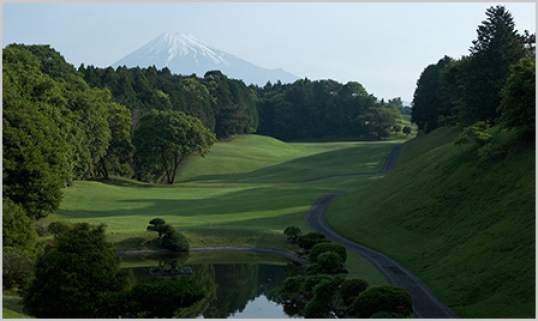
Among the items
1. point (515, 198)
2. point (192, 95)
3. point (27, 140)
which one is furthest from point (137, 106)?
point (515, 198)

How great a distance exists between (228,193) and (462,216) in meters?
41.0

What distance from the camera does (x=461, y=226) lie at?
117ft

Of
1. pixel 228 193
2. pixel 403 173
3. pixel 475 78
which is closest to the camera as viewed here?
pixel 403 173

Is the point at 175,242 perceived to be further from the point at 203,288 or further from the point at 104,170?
the point at 104,170

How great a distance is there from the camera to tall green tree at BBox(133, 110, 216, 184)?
86.8 meters

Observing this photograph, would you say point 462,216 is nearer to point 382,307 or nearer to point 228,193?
point 382,307

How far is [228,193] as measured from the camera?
7481cm

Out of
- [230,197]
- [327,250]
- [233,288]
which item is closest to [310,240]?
[327,250]

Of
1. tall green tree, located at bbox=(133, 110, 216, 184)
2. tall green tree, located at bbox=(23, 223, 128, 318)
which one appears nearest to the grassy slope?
tall green tree, located at bbox=(23, 223, 128, 318)

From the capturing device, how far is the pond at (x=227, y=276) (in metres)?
29.8

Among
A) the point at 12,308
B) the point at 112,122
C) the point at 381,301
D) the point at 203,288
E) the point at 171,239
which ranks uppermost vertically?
the point at 112,122

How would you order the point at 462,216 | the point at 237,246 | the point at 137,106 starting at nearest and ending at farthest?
the point at 462,216
the point at 237,246
the point at 137,106

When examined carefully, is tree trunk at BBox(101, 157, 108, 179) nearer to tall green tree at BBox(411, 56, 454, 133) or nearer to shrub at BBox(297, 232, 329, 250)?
shrub at BBox(297, 232, 329, 250)

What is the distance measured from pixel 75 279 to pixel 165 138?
62.3 m
